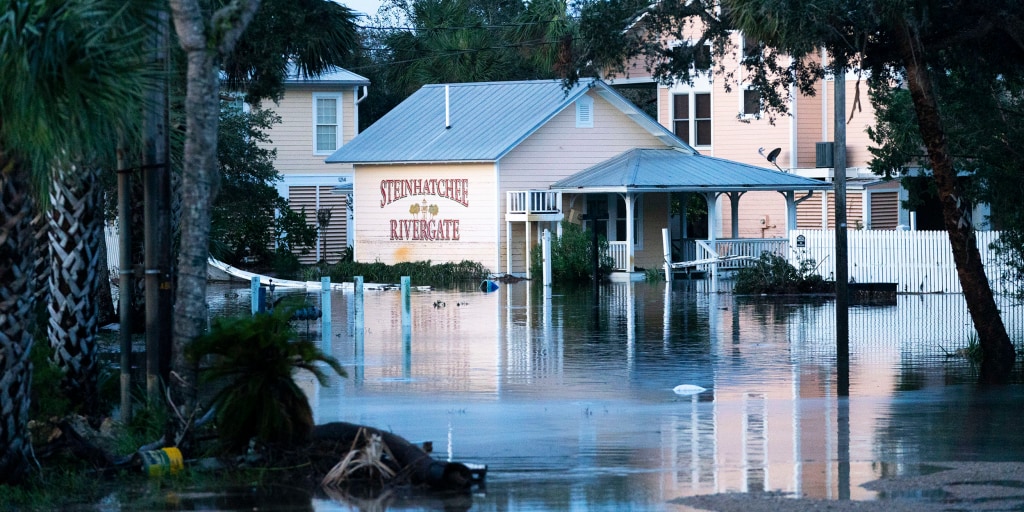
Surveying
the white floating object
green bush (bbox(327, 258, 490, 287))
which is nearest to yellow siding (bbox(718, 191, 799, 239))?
green bush (bbox(327, 258, 490, 287))

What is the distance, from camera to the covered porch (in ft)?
116

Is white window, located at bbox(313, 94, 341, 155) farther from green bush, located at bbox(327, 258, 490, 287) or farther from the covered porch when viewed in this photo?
the covered porch

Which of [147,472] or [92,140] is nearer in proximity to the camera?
[92,140]

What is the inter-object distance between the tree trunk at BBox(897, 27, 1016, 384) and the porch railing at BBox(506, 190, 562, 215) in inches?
803

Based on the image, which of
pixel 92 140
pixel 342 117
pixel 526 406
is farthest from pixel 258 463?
pixel 342 117

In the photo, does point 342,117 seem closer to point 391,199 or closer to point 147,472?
point 391,199

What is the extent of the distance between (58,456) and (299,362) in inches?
74.1

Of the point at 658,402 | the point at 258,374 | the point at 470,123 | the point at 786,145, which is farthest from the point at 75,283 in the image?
the point at 786,145

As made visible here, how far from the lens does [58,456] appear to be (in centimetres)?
956

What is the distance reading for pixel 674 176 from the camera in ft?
118

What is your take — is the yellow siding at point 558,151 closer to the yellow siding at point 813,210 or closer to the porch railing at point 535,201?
the porch railing at point 535,201

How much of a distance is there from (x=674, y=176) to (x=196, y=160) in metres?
27.3

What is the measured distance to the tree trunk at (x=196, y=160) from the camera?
950 cm

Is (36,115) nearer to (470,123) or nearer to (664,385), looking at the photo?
(664,385)
